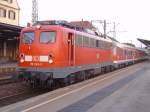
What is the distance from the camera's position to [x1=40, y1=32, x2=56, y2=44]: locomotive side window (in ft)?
58.9

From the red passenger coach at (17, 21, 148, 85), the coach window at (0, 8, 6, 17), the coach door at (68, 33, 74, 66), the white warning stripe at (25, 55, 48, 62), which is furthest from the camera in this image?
the coach window at (0, 8, 6, 17)

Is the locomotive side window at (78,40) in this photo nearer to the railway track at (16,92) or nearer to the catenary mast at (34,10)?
the railway track at (16,92)

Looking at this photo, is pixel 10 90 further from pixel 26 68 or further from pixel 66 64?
pixel 66 64

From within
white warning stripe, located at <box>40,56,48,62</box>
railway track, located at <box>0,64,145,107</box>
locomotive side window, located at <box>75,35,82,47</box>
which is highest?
locomotive side window, located at <box>75,35,82,47</box>

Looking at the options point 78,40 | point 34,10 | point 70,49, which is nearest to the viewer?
point 70,49

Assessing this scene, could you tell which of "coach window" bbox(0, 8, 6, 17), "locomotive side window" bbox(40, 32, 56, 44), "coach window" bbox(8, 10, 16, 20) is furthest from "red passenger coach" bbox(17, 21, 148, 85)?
"coach window" bbox(8, 10, 16, 20)

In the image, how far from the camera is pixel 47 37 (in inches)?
715

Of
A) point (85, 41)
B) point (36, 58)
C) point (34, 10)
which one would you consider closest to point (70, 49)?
point (36, 58)

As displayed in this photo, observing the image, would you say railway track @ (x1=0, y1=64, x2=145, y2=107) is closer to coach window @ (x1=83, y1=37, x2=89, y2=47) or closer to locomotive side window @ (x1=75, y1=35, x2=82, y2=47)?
locomotive side window @ (x1=75, y1=35, x2=82, y2=47)

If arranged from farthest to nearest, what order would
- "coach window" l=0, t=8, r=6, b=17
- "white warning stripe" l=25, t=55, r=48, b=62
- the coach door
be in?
"coach window" l=0, t=8, r=6, b=17 → the coach door → "white warning stripe" l=25, t=55, r=48, b=62

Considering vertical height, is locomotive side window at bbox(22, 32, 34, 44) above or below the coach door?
above

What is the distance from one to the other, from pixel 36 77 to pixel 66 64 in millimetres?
1768

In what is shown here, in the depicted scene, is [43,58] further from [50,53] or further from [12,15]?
[12,15]

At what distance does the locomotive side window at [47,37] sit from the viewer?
17.9m
